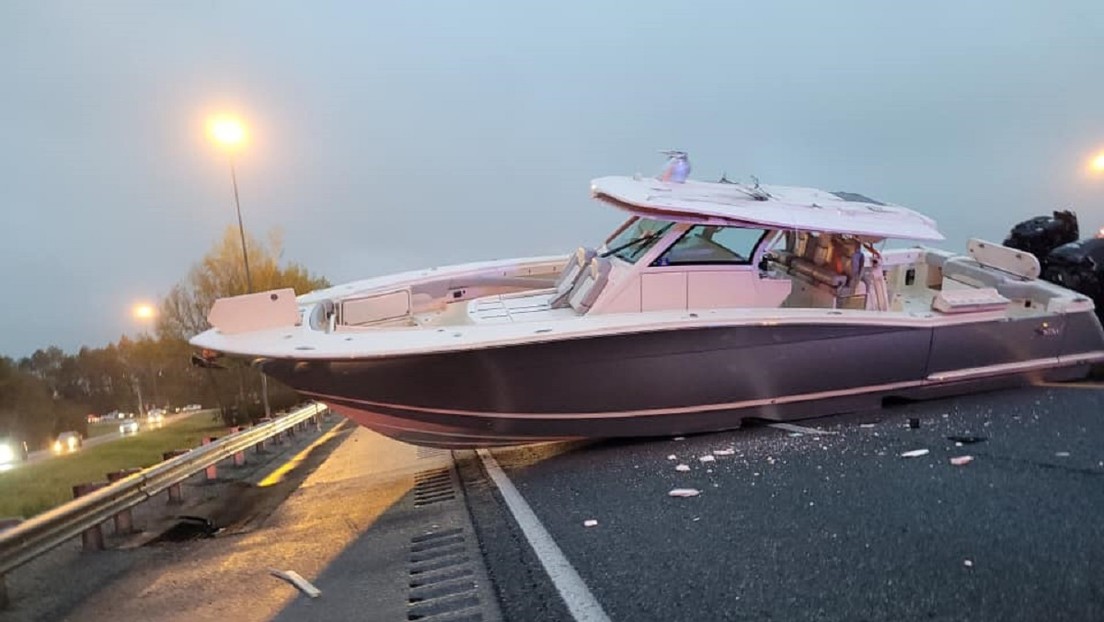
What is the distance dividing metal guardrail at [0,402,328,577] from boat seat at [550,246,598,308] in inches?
141

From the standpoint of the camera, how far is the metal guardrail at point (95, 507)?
9.60 ft

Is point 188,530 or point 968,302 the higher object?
point 968,302

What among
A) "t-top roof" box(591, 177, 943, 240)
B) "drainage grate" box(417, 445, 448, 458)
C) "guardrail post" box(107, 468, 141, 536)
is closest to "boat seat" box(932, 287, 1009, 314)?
"t-top roof" box(591, 177, 943, 240)

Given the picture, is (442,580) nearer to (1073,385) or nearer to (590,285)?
(590,285)

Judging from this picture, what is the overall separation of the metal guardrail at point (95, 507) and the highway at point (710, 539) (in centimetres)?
28

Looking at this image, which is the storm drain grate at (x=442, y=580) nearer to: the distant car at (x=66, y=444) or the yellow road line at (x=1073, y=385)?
the yellow road line at (x=1073, y=385)

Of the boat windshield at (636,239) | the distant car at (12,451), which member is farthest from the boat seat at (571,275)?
the distant car at (12,451)

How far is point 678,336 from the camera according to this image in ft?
14.8

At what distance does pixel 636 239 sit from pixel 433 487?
2.97 m

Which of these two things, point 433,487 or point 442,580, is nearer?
point 442,580

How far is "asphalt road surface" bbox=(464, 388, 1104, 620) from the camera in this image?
1928mm

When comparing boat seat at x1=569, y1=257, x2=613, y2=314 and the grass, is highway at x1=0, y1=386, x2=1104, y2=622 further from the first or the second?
the grass

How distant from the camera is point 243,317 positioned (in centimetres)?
454

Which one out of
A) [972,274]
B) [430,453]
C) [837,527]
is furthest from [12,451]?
[972,274]
